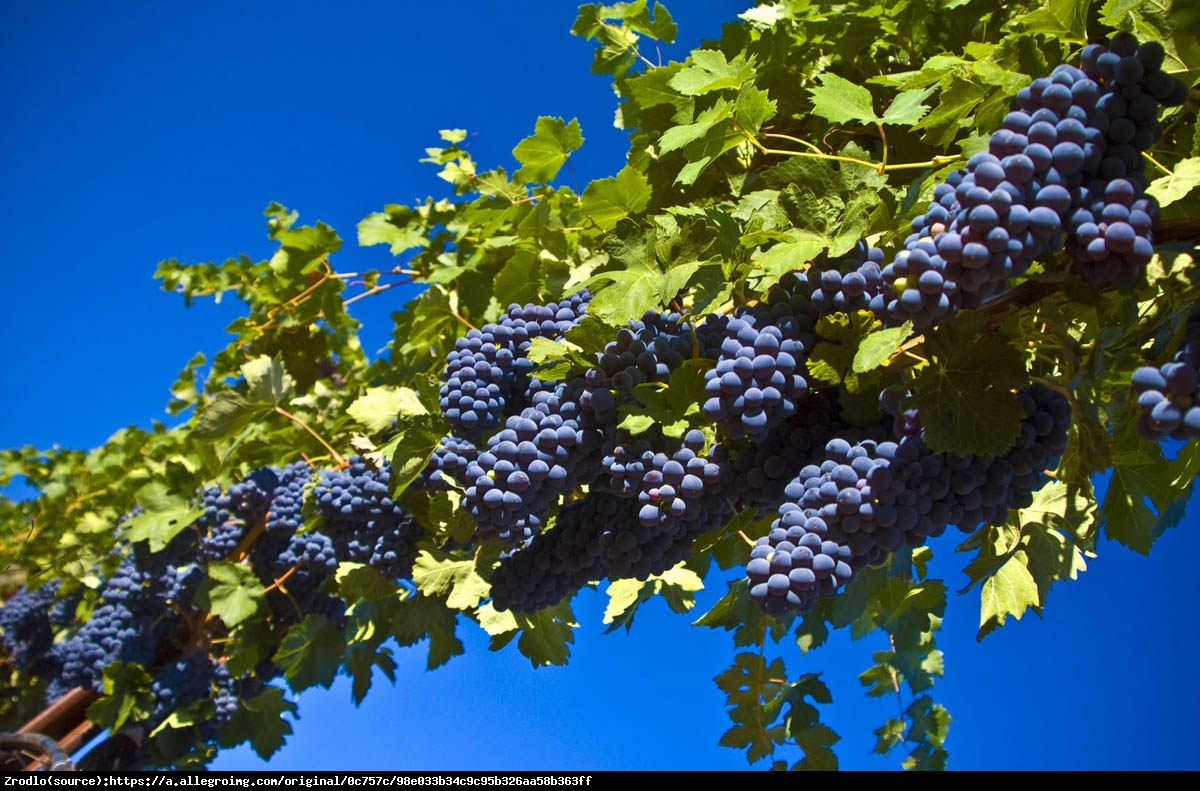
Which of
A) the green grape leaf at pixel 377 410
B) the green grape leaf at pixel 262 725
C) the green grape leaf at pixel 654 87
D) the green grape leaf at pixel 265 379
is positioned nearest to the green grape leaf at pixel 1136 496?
the green grape leaf at pixel 654 87

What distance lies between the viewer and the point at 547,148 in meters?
2.36

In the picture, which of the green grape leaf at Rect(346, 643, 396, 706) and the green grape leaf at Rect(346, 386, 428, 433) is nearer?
the green grape leaf at Rect(346, 386, 428, 433)

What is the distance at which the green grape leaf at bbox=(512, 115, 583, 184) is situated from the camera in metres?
2.30

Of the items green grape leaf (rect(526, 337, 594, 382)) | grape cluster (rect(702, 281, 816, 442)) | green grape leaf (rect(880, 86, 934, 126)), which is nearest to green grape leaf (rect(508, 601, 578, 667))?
green grape leaf (rect(526, 337, 594, 382))

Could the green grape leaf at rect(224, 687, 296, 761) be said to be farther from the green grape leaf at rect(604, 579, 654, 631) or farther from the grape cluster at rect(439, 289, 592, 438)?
the grape cluster at rect(439, 289, 592, 438)

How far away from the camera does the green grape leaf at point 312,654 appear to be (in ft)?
9.98

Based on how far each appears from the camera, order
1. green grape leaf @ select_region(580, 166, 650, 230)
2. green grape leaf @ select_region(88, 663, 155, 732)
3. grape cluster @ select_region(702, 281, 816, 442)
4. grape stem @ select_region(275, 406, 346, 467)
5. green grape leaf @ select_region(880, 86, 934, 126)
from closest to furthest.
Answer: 1. grape cluster @ select_region(702, 281, 816, 442)
2. green grape leaf @ select_region(880, 86, 934, 126)
3. green grape leaf @ select_region(580, 166, 650, 230)
4. grape stem @ select_region(275, 406, 346, 467)
5. green grape leaf @ select_region(88, 663, 155, 732)

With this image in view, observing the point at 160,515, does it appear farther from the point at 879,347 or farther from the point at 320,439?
the point at 879,347

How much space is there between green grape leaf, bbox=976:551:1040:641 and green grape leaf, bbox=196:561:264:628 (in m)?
2.60

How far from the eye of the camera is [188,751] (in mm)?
3621

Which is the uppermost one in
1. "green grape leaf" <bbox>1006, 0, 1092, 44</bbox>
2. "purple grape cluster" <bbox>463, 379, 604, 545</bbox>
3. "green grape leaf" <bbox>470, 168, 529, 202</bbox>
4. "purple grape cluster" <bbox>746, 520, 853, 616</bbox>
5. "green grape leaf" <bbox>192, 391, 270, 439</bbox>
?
"green grape leaf" <bbox>470, 168, 529, 202</bbox>

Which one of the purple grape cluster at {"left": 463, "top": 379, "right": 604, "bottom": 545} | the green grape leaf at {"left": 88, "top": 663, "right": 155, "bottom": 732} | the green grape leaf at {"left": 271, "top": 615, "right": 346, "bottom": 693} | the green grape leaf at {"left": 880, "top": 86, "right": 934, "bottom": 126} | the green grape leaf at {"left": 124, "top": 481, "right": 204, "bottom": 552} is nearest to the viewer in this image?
the green grape leaf at {"left": 880, "top": 86, "right": 934, "bottom": 126}

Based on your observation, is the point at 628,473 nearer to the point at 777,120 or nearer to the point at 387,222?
the point at 777,120

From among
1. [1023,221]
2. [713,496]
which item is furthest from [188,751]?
[1023,221]
